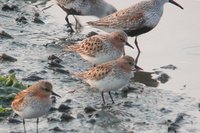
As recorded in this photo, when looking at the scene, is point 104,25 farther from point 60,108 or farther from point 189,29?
point 60,108

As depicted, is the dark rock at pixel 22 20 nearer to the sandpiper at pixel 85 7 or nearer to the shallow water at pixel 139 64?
the shallow water at pixel 139 64

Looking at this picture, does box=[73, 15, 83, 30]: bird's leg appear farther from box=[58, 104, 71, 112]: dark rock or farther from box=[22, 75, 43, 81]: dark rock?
box=[58, 104, 71, 112]: dark rock

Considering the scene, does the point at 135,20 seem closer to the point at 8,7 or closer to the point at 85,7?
the point at 85,7

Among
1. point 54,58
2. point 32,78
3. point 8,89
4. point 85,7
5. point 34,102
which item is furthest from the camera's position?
point 85,7

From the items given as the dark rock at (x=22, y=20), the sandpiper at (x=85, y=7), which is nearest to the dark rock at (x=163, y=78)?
the sandpiper at (x=85, y=7)

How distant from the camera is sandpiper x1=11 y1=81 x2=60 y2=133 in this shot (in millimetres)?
9109

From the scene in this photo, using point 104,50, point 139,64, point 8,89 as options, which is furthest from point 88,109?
point 139,64

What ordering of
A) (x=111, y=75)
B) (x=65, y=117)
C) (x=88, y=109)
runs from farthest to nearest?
(x=111, y=75)
(x=88, y=109)
(x=65, y=117)

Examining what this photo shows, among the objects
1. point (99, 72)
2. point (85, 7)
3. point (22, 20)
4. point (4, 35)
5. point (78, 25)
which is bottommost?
point (78, 25)

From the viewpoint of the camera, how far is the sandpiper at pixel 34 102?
911 cm

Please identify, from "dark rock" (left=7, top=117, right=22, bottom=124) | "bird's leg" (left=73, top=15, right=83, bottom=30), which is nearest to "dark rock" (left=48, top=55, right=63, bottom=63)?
"bird's leg" (left=73, top=15, right=83, bottom=30)

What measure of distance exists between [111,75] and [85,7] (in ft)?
19.5

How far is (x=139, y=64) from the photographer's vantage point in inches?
535

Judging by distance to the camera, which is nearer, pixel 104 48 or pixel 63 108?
pixel 63 108
